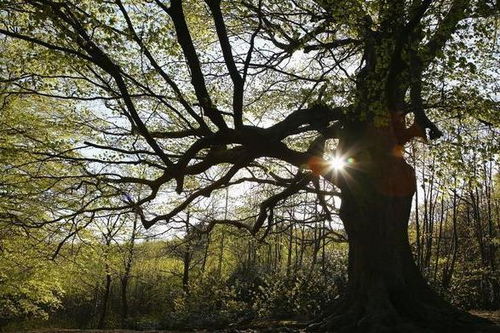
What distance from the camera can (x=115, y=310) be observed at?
34.4m

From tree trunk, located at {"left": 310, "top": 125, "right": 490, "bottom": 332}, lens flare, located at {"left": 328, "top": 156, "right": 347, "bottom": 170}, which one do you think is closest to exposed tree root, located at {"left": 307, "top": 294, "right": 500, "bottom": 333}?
tree trunk, located at {"left": 310, "top": 125, "right": 490, "bottom": 332}

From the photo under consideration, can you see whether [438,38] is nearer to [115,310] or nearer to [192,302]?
[192,302]

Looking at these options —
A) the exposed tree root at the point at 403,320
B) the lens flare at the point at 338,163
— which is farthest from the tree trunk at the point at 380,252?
the lens flare at the point at 338,163

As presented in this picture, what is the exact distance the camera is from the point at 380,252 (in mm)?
7914

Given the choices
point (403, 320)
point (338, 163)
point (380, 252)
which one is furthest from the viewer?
point (338, 163)

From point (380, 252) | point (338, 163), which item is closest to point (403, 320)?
point (380, 252)

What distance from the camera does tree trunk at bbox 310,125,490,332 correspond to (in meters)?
7.00

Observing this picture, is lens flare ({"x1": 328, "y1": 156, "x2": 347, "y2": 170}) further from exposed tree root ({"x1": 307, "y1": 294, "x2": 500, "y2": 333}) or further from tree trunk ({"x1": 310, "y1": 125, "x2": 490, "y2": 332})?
exposed tree root ({"x1": 307, "y1": 294, "x2": 500, "y2": 333})

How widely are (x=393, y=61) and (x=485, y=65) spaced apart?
22.8ft

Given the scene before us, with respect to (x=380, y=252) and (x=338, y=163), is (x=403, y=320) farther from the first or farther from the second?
(x=338, y=163)

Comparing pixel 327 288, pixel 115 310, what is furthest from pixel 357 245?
pixel 115 310

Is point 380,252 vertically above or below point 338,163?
below

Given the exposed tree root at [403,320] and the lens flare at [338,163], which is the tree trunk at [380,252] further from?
the lens flare at [338,163]

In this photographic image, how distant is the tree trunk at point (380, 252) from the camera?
7.00m
